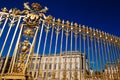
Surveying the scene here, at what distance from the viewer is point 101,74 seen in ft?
16.5

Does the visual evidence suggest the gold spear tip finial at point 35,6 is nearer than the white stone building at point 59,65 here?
No

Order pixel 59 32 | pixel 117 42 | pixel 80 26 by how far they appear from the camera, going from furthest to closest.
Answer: pixel 117 42 → pixel 80 26 → pixel 59 32

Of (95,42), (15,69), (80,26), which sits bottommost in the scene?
(15,69)

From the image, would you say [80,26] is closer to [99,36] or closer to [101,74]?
[99,36]

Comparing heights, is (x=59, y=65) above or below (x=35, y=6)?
below

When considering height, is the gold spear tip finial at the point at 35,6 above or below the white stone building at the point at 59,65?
above

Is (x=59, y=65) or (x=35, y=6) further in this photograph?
(x=35, y=6)

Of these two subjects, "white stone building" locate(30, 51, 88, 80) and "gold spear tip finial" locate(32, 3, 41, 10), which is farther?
"gold spear tip finial" locate(32, 3, 41, 10)

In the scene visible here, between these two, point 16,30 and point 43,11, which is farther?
point 43,11

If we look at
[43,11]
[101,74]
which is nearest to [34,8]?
[43,11]

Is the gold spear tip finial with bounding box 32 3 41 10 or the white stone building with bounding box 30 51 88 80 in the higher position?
the gold spear tip finial with bounding box 32 3 41 10

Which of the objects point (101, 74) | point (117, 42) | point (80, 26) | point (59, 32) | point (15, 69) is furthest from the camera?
point (117, 42)

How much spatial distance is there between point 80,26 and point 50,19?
3.43 ft

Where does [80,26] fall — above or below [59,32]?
above
